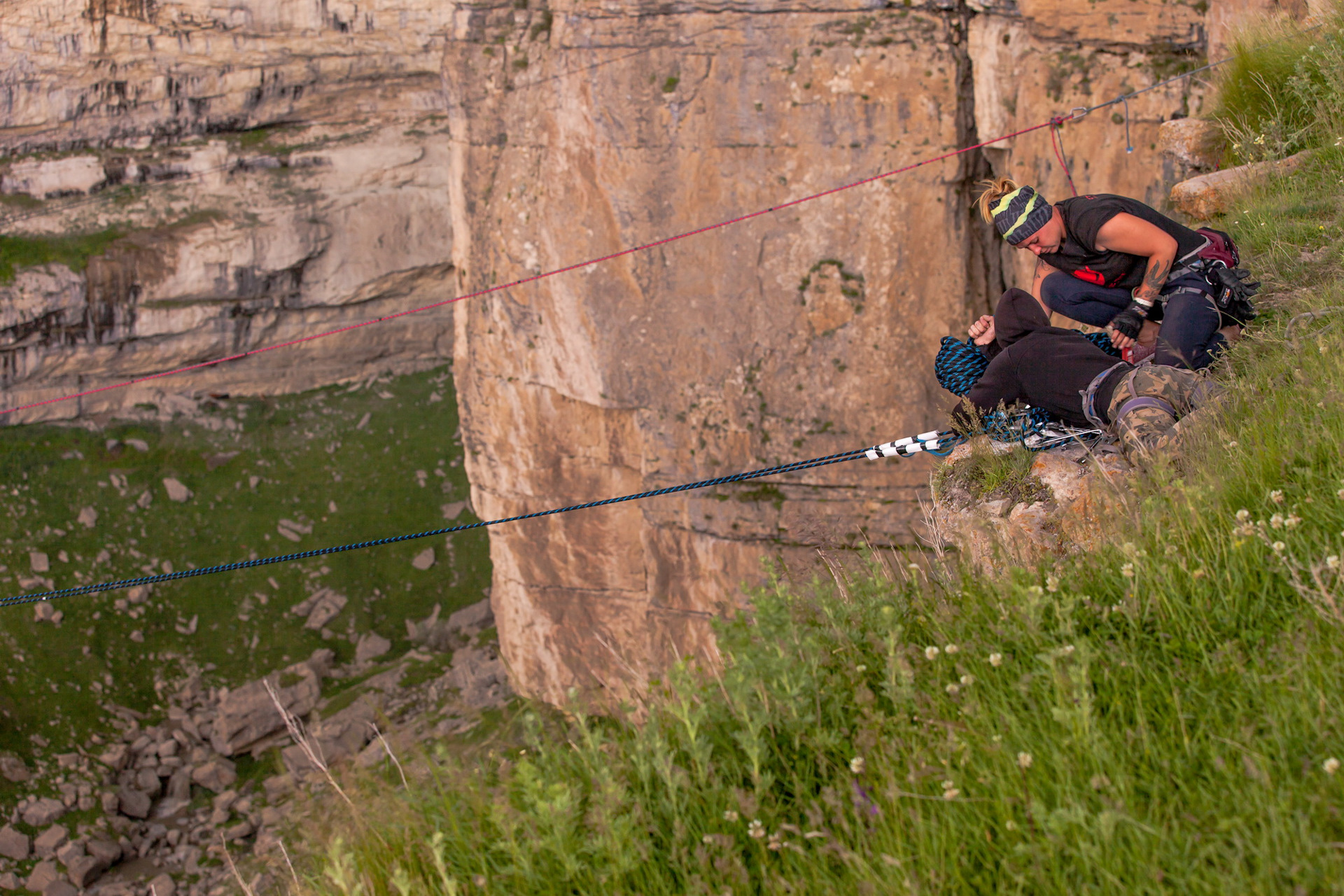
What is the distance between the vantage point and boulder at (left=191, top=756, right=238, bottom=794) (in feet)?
44.1

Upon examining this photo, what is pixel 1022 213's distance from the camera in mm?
4520

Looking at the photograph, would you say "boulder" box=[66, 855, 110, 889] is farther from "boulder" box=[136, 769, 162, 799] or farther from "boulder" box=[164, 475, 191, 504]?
"boulder" box=[164, 475, 191, 504]

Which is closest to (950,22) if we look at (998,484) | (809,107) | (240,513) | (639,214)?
(809,107)

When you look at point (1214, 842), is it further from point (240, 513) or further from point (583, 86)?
point (240, 513)

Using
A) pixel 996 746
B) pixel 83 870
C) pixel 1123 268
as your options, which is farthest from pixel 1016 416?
pixel 83 870

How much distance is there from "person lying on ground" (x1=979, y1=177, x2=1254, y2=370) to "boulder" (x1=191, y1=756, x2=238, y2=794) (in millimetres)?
13603

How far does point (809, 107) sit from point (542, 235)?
11.2 ft

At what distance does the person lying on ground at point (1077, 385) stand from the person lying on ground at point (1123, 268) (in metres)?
0.29

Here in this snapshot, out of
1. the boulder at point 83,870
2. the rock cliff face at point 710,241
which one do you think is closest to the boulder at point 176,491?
the boulder at point 83,870

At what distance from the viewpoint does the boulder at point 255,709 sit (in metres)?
14.1

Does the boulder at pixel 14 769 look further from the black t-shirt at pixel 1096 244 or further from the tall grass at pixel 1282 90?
the tall grass at pixel 1282 90

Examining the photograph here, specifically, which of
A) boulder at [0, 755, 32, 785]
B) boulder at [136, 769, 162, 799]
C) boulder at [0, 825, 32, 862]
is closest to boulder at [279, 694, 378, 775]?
boulder at [136, 769, 162, 799]

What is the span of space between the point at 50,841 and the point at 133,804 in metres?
1.14

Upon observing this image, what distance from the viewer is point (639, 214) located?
10289mm
